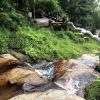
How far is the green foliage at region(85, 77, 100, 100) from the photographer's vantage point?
9039mm

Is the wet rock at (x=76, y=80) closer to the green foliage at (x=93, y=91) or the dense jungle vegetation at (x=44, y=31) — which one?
the green foliage at (x=93, y=91)

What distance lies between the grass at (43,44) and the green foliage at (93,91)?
3.63 meters

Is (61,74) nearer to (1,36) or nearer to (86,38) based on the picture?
(1,36)

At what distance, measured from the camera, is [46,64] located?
12.2 m

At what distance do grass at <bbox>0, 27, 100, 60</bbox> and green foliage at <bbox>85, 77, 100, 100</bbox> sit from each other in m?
3.63

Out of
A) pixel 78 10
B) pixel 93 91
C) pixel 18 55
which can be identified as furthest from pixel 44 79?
pixel 78 10

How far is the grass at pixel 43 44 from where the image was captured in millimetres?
12812

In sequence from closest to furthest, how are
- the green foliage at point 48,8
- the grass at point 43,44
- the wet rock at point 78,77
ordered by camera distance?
the wet rock at point 78,77 → the grass at point 43,44 → the green foliage at point 48,8

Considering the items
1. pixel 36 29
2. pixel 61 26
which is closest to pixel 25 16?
pixel 36 29

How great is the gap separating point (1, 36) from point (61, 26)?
656cm

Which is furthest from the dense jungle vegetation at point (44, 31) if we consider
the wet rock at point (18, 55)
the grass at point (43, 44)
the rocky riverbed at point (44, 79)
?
the rocky riverbed at point (44, 79)

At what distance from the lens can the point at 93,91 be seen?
9266 millimetres

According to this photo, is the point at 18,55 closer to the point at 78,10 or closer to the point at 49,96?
the point at 49,96

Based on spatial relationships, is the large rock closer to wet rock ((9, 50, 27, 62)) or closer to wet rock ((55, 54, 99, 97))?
wet rock ((55, 54, 99, 97))
